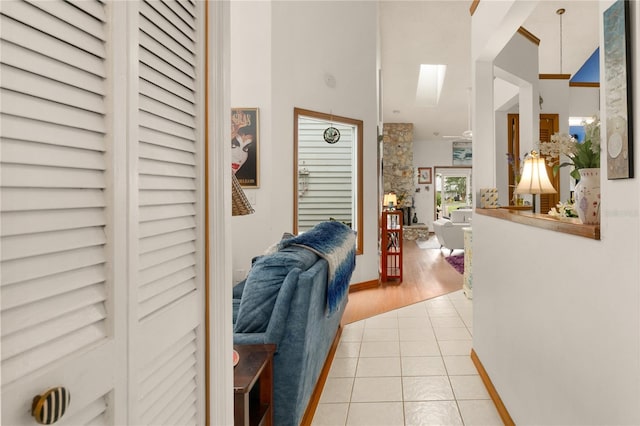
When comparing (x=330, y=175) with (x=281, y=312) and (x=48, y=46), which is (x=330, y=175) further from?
(x=48, y=46)

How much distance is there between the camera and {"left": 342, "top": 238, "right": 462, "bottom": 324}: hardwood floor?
4.52m

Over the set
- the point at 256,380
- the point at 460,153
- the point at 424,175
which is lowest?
the point at 256,380

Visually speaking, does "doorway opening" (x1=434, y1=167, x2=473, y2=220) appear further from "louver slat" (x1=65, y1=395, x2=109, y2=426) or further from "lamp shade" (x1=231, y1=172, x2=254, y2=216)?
"louver slat" (x1=65, y1=395, x2=109, y2=426)

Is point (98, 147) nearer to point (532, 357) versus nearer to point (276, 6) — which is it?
point (532, 357)

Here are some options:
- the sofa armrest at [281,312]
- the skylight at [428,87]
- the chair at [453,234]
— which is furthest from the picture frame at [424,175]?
the sofa armrest at [281,312]

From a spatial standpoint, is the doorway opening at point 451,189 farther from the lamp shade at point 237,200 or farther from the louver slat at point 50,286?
the louver slat at point 50,286

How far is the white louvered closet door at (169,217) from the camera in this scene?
2.50 ft

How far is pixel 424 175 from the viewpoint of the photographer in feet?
43.5

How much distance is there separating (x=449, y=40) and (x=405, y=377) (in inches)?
232

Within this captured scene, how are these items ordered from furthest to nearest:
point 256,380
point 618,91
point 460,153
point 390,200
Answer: point 460,153, point 390,200, point 256,380, point 618,91

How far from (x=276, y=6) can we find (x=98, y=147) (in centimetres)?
415

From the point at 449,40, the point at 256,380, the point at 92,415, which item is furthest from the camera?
the point at 449,40

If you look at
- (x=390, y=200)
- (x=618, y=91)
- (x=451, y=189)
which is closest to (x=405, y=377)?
(x=618, y=91)

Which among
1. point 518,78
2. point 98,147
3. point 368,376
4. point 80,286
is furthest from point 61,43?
point 518,78
